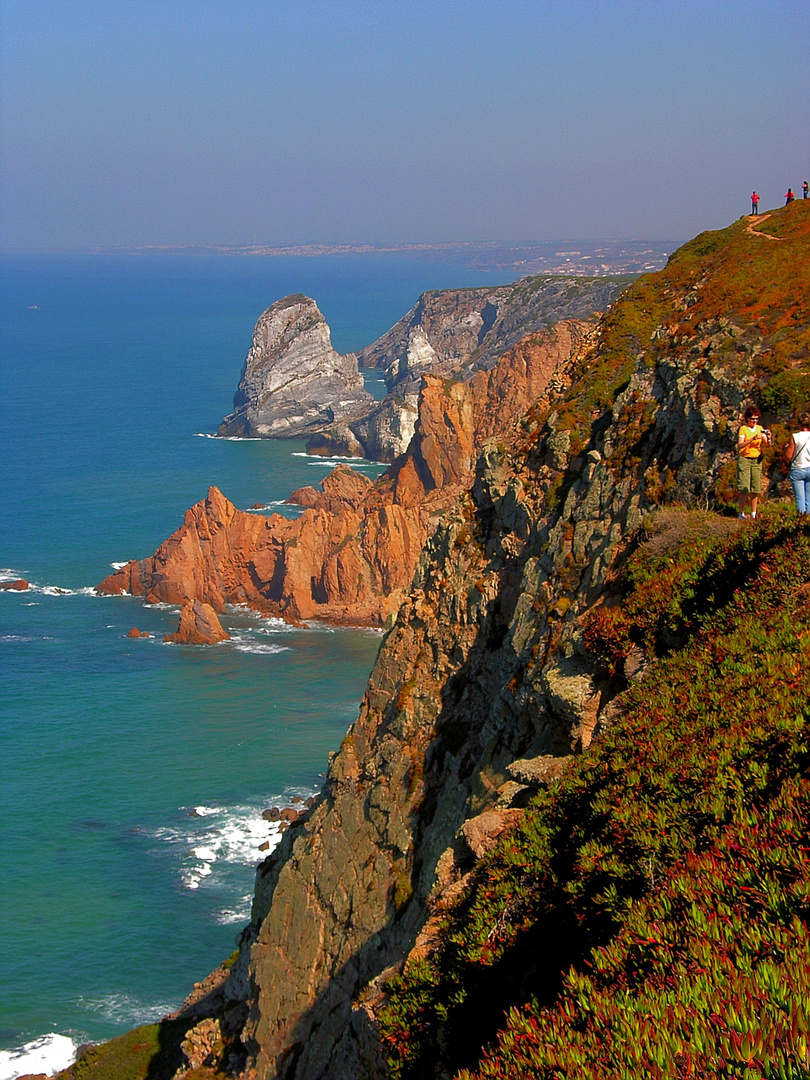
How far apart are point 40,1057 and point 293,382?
146 m

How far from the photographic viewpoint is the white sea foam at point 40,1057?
38375 millimetres

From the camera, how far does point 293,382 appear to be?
177375mm

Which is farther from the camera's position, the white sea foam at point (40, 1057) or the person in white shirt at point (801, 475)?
the white sea foam at point (40, 1057)

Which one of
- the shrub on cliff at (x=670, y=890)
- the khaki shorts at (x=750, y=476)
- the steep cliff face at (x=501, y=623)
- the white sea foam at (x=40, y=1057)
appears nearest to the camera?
the shrub on cliff at (x=670, y=890)

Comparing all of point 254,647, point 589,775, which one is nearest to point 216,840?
point 254,647

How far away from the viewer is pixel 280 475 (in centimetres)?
14250

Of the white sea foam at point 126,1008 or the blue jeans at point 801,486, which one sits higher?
the blue jeans at point 801,486

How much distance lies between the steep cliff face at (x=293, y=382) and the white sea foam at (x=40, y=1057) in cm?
13156

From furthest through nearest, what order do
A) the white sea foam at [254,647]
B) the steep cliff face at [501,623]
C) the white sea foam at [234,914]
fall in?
1. the white sea foam at [254,647]
2. the white sea foam at [234,914]
3. the steep cliff face at [501,623]

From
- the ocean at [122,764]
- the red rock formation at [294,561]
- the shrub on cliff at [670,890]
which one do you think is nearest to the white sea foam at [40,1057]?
the ocean at [122,764]

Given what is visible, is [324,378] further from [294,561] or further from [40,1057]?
[40,1057]

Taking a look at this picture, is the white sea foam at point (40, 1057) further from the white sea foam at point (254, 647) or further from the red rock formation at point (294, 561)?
the red rock formation at point (294, 561)

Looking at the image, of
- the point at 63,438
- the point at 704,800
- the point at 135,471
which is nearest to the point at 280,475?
the point at 135,471

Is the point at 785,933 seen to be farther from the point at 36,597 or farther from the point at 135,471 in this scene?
the point at 135,471
